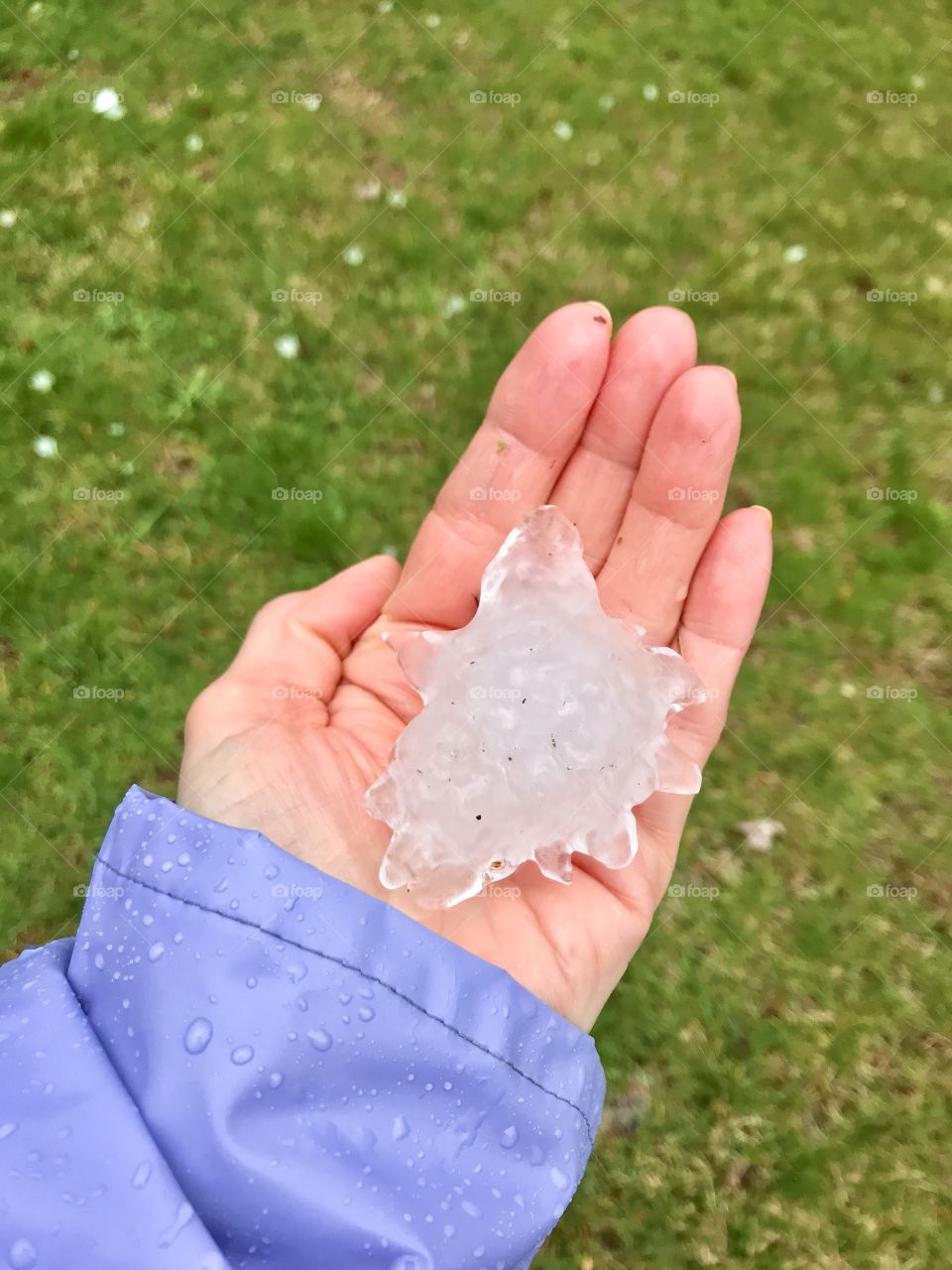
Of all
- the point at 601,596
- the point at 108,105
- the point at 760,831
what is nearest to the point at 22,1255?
the point at 601,596

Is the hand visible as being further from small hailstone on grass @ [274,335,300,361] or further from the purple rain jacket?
small hailstone on grass @ [274,335,300,361]

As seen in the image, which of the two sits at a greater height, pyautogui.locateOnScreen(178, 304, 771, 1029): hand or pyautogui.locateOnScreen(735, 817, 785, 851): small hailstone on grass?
pyautogui.locateOnScreen(178, 304, 771, 1029): hand

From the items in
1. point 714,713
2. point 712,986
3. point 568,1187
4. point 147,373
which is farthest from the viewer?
point 147,373

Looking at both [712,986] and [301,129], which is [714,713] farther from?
[301,129]

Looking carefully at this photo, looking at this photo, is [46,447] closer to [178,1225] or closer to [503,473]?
[503,473]

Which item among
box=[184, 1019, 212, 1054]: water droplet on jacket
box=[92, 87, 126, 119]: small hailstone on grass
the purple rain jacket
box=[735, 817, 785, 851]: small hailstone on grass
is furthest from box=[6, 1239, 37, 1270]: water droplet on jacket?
box=[92, 87, 126, 119]: small hailstone on grass

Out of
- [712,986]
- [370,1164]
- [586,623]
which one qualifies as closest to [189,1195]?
[370,1164]

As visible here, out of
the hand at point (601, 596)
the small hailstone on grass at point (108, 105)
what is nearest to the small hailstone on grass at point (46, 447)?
the small hailstone on grass at point (108, 105)
